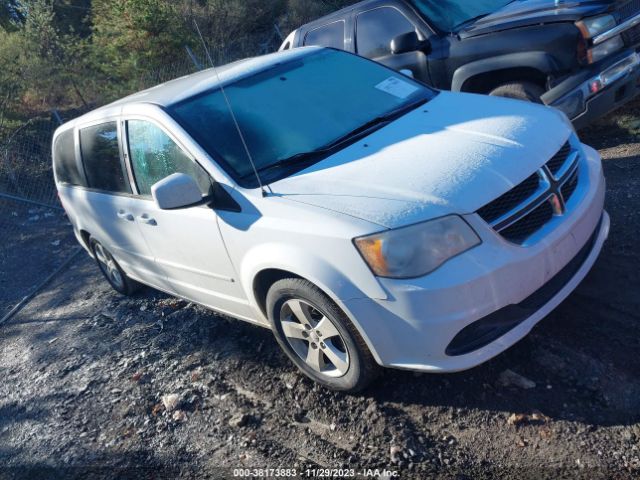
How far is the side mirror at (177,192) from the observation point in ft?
11.5

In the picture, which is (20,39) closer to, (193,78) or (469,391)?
(193,78)

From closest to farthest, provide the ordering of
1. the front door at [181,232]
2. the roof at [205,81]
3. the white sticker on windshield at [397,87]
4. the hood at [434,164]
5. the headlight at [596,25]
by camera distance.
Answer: the hood at [434,164] < the front door at [181,232] < the roof at [205,81] < the white sticker on windshield at [397,87] < the headlight at [596,25]

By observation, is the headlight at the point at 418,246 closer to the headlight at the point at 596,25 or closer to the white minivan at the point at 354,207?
the white minivan at the point at 354,207

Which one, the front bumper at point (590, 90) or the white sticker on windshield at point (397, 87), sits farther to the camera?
the front bumper at point (590, 90)

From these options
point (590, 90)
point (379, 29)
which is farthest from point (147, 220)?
point (590, 90)

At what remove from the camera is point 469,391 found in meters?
3.34

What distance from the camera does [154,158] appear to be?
13.7 feet

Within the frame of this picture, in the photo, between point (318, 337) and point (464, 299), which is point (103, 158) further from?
point (464, 299)

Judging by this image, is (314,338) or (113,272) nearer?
(314,338)

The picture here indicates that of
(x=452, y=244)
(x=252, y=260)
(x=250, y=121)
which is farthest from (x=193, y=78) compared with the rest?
(x=452, y=244)

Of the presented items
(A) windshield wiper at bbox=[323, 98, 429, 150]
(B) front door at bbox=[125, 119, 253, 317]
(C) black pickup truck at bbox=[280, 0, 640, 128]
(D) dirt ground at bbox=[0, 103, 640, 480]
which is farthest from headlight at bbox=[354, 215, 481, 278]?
(C) black pickup truck at bbox=[280, 0, 640, 128]

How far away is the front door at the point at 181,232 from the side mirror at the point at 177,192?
0.13m

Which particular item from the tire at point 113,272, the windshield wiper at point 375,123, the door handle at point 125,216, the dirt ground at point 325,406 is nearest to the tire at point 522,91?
the dirt ground at point 325,406

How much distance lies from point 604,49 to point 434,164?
3.12m
